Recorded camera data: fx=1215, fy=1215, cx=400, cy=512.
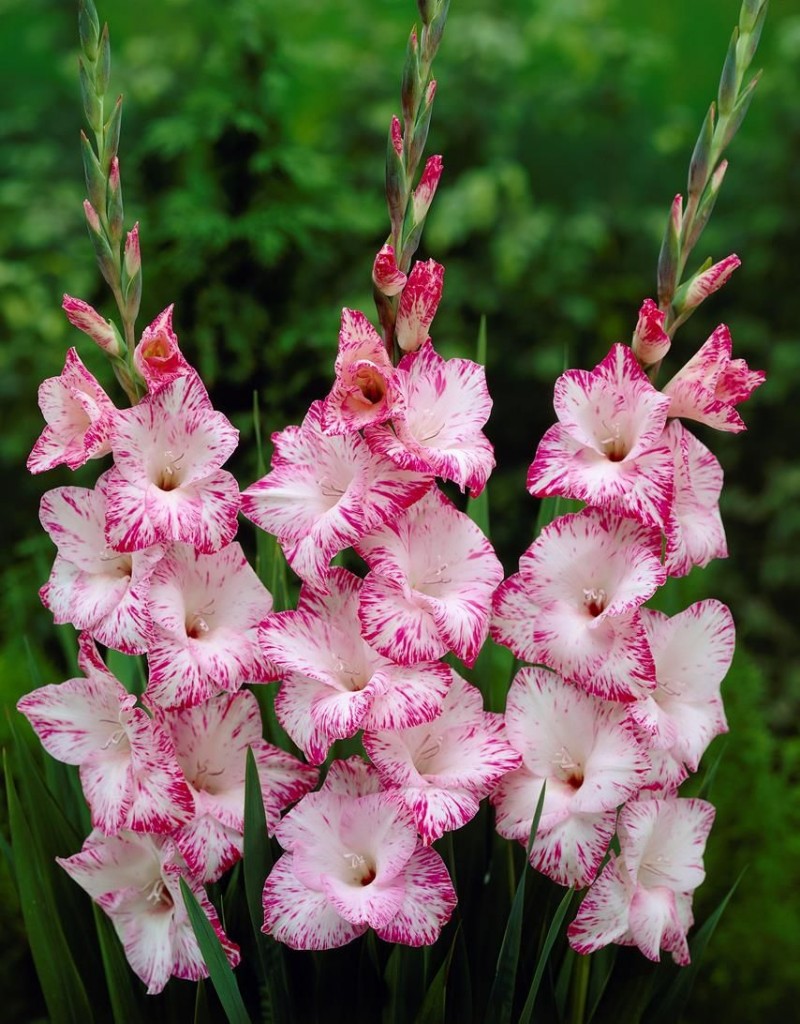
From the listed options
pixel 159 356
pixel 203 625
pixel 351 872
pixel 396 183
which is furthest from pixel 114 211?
pixel 351 872

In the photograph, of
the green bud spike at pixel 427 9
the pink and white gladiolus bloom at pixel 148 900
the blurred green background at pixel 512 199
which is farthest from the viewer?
the blurred green background at pixel 512 199

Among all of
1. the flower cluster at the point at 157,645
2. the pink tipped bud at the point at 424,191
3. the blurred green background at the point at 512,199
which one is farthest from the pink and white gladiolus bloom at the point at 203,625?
the blurred green background at the point at 512,199

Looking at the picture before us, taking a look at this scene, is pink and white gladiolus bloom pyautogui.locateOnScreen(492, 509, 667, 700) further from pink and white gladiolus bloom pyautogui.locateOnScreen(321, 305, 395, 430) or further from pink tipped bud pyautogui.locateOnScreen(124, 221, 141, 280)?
pink tipped bud pyautogui.locateOnScreen(124, 221, 141, 280)

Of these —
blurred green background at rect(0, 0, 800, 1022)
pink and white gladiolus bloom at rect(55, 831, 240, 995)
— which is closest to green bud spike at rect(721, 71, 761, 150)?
pink and white gladiolus bloom at rect(55, 831, 240, 995)

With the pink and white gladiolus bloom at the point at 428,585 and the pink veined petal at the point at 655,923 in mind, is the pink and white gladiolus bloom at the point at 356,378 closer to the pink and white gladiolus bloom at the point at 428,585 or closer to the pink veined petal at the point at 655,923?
the pink and white gladiolus bloom at the point at 428,585

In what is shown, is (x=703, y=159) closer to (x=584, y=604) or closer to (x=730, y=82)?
(x=730, y=82)

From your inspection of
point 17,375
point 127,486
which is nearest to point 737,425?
point 127,486
